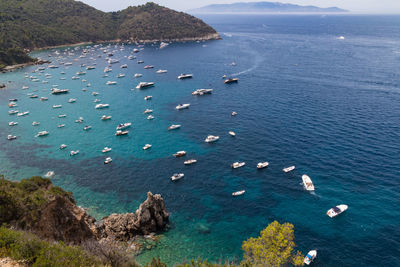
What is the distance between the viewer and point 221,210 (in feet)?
181

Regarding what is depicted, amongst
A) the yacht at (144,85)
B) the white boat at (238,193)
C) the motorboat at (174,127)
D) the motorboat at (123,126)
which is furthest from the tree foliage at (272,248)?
the yacht at (144,85)

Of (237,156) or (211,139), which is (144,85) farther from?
(237,156)

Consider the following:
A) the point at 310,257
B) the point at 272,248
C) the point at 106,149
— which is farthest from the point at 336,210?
the point at 106,149

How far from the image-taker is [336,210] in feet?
171

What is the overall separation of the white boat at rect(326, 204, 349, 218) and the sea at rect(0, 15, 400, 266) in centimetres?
98

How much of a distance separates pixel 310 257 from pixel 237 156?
3529 centimetres

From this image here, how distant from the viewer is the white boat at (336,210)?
5171 centimetres

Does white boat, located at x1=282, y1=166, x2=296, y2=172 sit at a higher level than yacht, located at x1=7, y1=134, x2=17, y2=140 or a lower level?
lower

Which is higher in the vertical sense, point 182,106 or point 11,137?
point 182,106

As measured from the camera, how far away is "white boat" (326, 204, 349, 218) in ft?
170

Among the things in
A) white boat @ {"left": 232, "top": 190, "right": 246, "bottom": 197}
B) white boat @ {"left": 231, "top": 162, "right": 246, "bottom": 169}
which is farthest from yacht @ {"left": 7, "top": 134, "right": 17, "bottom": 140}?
white boat @ {"left": 232, "top": 190, "right": 246, "bottom": 197}

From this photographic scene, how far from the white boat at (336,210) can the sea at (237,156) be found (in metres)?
0.98

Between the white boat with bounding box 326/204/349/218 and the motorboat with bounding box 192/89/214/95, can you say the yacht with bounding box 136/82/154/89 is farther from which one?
the white boat with bounding box 326/204/349/218

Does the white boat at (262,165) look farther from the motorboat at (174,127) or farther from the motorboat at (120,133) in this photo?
the motorboat at (120,133)
